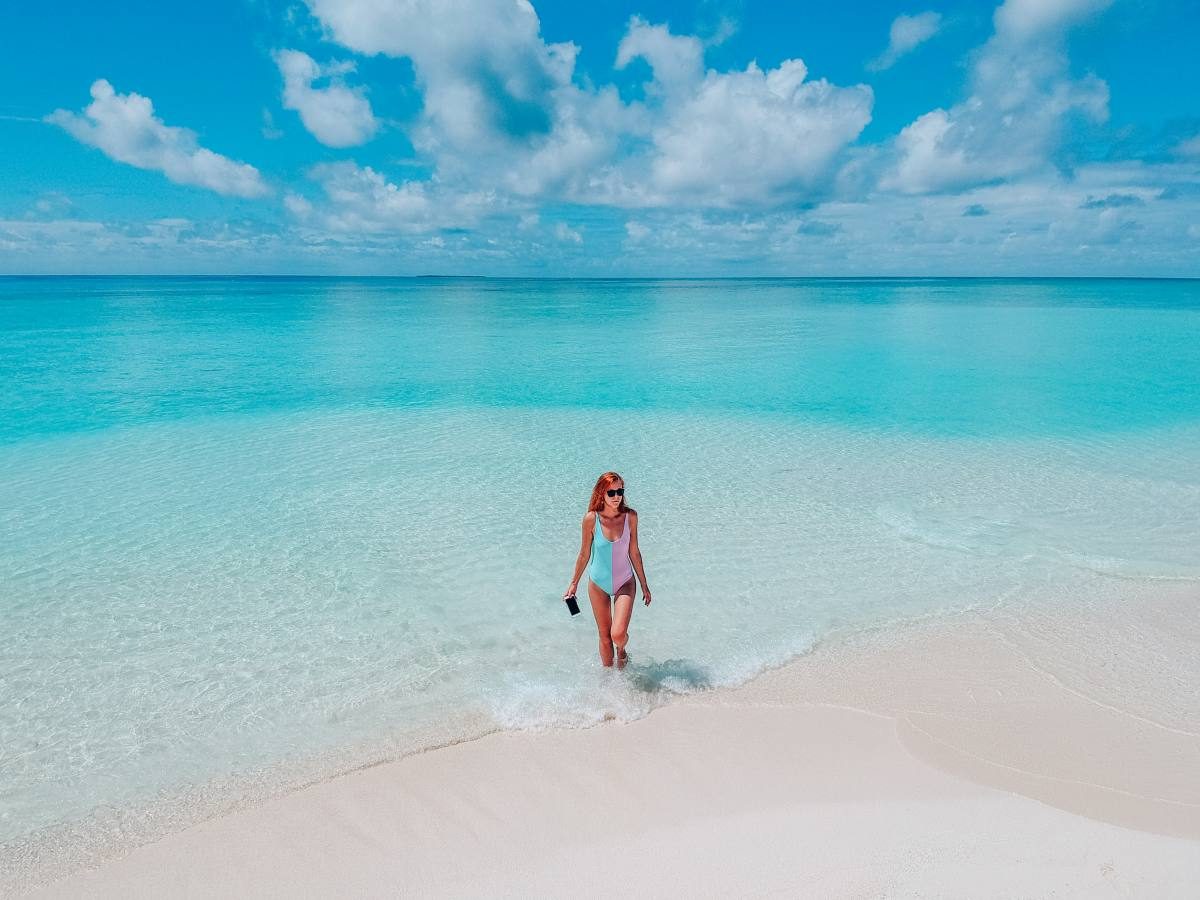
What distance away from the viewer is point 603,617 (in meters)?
6.11

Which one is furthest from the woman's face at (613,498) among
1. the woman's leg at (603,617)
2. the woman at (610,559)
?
the woman's leg at (603,617)

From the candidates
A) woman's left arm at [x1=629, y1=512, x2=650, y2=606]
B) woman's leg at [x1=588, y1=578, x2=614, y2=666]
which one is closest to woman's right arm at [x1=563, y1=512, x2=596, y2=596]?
woman's leg at [x1=588, y1=578, x2=614, y2=666]

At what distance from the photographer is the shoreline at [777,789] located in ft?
14.3

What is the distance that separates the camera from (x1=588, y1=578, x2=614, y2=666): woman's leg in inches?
236

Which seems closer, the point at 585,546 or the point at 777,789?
the point at 777,789

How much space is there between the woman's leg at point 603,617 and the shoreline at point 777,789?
66 cm

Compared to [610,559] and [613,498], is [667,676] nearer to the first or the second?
[610,559]

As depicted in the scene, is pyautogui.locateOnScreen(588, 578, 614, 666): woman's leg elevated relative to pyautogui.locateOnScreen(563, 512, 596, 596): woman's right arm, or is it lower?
lower

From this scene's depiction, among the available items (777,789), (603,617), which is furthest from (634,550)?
(777,789)

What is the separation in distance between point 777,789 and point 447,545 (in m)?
5.82

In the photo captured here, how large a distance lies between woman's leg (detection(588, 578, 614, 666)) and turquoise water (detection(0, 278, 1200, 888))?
235 mm

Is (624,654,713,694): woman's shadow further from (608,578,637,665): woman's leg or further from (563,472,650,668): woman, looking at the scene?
(608,578,637,665): woman's leg

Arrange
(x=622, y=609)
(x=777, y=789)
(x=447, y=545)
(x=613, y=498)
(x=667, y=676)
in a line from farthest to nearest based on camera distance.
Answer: (x=447, y=545) < (x=667, y=676) < (x=622, y=609) < (x=613, y=498) < (x=777, y=789)

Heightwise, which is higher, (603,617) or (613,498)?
(613,498)
